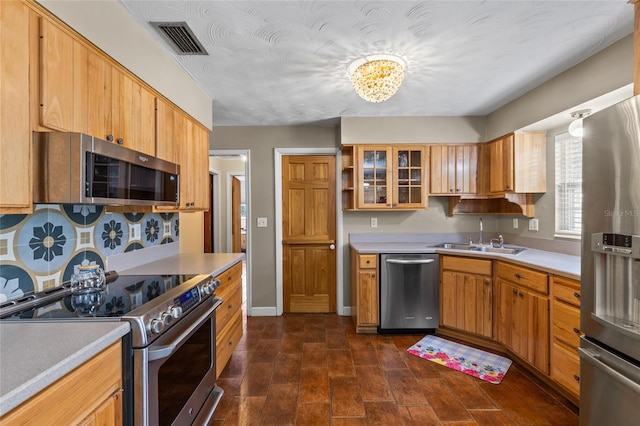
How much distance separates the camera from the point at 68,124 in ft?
4.12

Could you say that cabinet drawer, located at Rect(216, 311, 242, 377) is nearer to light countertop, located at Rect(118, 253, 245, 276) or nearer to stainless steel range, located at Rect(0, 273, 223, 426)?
stainless steel range, located at Rect(0, 273, 223, 426)

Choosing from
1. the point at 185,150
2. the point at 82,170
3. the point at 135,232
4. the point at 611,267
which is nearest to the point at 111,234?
the point at 135,232

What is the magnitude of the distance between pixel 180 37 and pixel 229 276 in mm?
1717

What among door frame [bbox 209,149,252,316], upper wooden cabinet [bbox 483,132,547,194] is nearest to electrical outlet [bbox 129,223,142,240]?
door frame [bbox 209,149,252,316]

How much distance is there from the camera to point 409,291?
120 inches

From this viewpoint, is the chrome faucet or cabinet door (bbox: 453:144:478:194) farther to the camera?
cabinet door (bbox: 453:144:478:194)

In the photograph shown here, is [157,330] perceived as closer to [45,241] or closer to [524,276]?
[45,241]

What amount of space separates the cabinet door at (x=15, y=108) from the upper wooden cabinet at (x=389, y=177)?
8.92 ft

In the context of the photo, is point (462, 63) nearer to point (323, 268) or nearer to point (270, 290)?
point (323, 268)

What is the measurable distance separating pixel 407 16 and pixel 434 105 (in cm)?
155

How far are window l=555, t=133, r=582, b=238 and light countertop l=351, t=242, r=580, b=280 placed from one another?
279mm

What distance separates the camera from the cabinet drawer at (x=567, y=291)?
1871mm

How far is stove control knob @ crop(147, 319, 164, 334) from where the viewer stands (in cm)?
118

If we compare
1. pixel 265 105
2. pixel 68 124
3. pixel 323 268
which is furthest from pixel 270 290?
pixel 68 124
